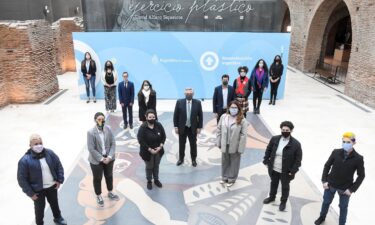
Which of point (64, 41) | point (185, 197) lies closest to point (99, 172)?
point (185, 197)

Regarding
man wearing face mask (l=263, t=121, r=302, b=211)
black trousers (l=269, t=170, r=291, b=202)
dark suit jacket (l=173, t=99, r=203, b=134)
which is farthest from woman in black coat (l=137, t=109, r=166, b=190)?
black trousers (l=269, t=170, r=291, b=202)

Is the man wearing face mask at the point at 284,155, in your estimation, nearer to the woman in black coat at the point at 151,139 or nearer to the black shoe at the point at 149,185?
the woman in black coat at the point at 151,139

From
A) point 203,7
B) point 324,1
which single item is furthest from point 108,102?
point 324,1

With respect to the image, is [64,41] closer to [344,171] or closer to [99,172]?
[99,172]

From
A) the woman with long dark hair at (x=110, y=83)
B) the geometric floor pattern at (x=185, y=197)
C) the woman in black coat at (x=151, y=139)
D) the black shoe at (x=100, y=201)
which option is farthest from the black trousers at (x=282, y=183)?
the woman with long dark hair at (x=110, y=83)

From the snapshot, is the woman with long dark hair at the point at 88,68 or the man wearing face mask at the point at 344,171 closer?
the man wearing face mask at the point at 344,171

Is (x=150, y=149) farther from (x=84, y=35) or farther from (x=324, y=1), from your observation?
(x=324, y=1)

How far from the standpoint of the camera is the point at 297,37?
1662 cm

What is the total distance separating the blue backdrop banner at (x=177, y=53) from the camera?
1024 cm

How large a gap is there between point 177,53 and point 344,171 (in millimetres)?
7268

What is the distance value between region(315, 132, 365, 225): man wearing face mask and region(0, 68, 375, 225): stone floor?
0.78m

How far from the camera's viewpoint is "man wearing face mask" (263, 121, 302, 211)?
445cm

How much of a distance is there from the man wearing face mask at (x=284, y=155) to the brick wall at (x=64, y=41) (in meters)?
12.6

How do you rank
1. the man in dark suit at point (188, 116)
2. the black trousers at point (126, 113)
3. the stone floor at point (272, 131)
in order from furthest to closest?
the black trousers at point (126, 113)
the man in dark suit at point (188, 116)
the stone floor at point (272, 131)
